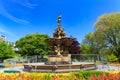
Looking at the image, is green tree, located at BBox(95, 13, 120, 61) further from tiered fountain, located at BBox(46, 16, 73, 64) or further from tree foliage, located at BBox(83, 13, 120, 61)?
tiered fountain, located at BBox(46, 16, 73, 64)

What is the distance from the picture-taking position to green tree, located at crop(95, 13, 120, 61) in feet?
150

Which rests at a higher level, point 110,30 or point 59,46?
point 110,30

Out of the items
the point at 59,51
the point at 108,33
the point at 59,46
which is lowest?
the point at 59,51

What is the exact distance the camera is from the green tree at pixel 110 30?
45781 mm

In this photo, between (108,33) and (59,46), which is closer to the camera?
(59,46)

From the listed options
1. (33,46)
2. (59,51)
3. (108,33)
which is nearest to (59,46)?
(59,51)

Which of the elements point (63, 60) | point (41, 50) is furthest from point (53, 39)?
point (41, 50)

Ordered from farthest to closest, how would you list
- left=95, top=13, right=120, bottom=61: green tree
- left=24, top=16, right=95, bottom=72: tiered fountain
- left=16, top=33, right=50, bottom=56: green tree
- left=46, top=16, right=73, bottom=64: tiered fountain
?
1. left=16, top=33, right=50, bottom=56: green tree
2. left=95, top=13, right=120, bottom=61: green tree
3. left=46, top=16, right=73, bottom=64: tiered fountain
4. left=24, top=16, right=95, bottom=72: tiered fountain

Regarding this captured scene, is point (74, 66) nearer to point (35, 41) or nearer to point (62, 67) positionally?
point (62, 67)

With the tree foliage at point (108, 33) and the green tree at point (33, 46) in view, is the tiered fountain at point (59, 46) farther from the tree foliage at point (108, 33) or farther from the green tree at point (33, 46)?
the green tree at point (33, 46)

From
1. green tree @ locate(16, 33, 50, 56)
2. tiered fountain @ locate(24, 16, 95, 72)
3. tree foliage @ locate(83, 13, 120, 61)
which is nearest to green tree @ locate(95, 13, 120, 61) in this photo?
tree foliage @ locate(83, 13, 120, 61)

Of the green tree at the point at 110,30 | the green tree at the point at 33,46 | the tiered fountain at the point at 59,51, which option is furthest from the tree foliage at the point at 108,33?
the tiered fountain at the point at 59,51

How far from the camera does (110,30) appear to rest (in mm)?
Answer: 46156

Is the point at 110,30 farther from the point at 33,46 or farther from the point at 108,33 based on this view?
the point at 33,46
